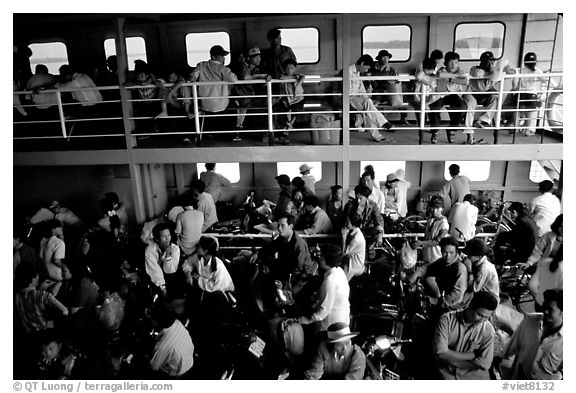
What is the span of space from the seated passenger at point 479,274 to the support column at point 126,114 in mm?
5625

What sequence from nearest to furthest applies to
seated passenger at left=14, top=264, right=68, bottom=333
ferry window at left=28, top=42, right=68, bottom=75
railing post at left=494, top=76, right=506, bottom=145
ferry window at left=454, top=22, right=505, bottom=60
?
seated passenger at left=14, top=264, right=68, bottom=333, railing post at left=494, top=76, right=506, bottom=145, ferry window at left=454, top=22, right=505, bottom=60, ferry window at left=28, top=42, right=68, bottom=75

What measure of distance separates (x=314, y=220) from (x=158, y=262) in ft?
8.55

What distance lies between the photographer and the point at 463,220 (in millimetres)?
7180

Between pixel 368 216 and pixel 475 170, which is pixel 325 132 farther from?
pixel 475 170

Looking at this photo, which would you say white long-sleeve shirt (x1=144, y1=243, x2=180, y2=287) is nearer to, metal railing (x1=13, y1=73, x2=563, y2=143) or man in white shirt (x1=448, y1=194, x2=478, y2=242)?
metal railing (x1=13, y1=73, x2=563, y2=143)

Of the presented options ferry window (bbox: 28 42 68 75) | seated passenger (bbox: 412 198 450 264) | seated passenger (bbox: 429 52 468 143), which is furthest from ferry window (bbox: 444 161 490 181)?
ferry window (bbox: 28 42 68 75)

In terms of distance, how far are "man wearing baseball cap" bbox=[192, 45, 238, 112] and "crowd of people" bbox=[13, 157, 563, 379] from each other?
156 centimetres

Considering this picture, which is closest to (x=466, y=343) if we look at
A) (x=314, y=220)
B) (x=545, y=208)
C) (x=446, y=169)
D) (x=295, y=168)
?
(x=314, y=220)

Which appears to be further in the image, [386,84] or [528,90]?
[386,84]

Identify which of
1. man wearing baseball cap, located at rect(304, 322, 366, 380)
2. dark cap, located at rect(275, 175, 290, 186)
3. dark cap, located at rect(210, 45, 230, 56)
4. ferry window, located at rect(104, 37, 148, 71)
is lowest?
man wearing baseball cap, located at rect(304, 322, 366, 380)

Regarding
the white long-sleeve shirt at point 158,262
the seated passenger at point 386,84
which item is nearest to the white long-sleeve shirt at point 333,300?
the white long-sleeve shirt at point 158,262

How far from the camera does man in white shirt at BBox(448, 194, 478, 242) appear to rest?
7.13m

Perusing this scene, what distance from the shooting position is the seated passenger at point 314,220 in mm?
7582
